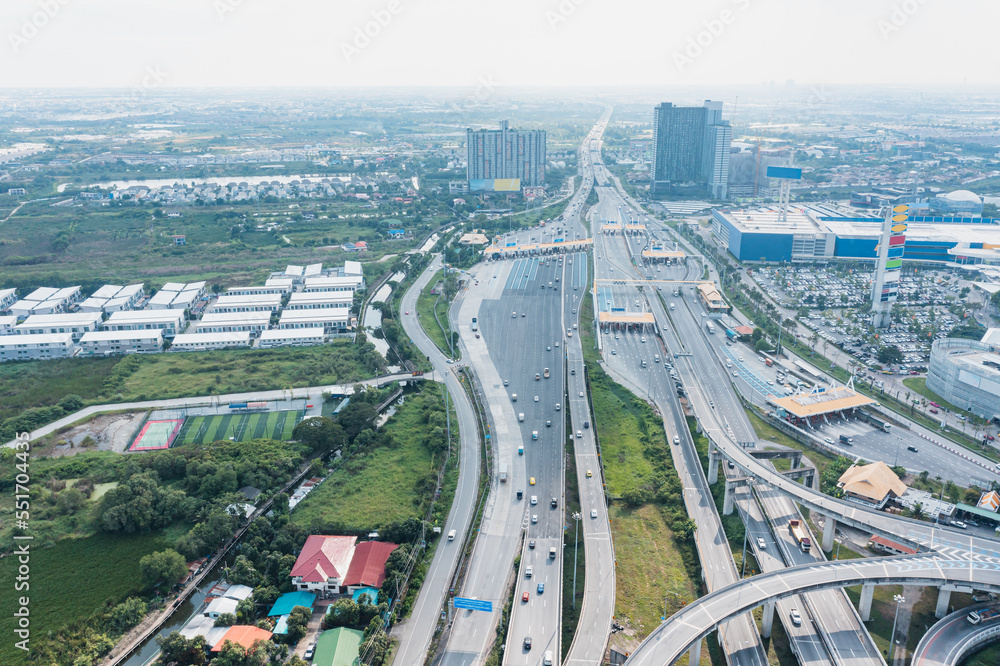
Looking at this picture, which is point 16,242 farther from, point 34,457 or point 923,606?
point 923,606

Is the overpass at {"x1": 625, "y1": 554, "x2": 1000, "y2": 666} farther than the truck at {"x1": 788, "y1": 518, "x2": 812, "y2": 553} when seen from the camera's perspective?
No

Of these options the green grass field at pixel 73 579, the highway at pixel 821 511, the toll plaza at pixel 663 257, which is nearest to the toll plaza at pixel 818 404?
the highway at pixel 821 511

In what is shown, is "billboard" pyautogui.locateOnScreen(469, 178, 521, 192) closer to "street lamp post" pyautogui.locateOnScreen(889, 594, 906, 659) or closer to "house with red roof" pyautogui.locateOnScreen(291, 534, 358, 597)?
"house with red roof" pyautogui.locateOnScreen(291, 534, 358, 597)

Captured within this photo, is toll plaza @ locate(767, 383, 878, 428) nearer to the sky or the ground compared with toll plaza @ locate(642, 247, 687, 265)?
nearer to the ground

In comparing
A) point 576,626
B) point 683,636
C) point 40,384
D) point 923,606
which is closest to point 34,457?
point 40,384

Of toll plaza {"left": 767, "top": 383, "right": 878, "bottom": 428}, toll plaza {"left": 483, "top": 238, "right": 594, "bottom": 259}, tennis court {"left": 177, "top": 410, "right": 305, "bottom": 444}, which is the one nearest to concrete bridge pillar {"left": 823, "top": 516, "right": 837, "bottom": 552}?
toll plaza {"left": 767, "top": 383, "right": 878, "bottom": 428}

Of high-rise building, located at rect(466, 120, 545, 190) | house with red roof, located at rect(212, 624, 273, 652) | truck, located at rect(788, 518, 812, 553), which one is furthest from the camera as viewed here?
high-rise building, located at rect(466, 120, 545, 190)
